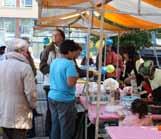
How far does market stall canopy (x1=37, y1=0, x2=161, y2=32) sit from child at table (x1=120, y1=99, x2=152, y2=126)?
3.59 feet

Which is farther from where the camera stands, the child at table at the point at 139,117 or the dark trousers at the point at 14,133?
the dark trousers at the point at 14,133

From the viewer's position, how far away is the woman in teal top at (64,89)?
570cm

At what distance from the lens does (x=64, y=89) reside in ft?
19.2

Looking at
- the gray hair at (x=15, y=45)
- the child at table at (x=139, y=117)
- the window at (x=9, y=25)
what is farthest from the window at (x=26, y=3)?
the child at table at (x=139, y=117)

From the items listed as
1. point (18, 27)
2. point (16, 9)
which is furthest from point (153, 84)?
point (16, 9)

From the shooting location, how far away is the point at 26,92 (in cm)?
495

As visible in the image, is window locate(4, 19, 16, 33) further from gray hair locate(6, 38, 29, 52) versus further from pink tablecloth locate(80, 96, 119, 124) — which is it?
gray hair locate(6, 38, 29, 52)

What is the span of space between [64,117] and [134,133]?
6.06ft

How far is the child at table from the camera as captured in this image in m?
5.00

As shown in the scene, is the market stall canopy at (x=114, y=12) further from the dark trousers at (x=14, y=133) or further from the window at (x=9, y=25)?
the window at (x=9, y=25)

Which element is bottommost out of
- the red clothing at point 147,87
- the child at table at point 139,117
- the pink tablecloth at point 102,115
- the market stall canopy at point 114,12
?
the pink tablecloth at point 102,115

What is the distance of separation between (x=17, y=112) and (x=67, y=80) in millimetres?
921

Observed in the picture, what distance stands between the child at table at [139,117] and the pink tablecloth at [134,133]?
0.56 m

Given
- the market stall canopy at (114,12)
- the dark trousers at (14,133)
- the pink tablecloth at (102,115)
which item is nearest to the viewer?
the dark trousers at (14,133)
